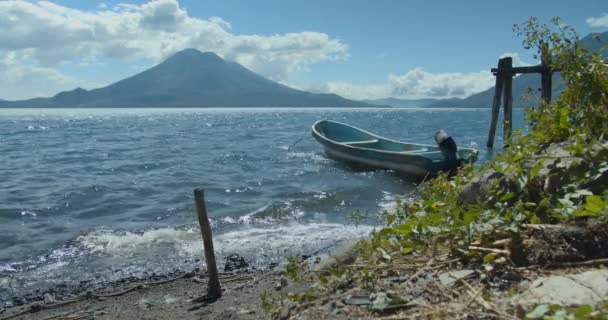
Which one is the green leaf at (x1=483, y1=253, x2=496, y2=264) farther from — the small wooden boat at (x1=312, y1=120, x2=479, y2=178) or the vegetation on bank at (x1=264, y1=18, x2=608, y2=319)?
the small wooden boat at (x1=312, y1=120, x2=479, y2=178)

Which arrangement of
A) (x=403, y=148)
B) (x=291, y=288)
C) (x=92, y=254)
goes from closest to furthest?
1. (x=291, y=288)
2. (x=92, y=254)
3. (x=403, y=148)

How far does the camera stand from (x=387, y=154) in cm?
1850

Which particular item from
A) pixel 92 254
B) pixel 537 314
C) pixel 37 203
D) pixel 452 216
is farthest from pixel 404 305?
pixel 37 203

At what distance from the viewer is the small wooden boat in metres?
16.7

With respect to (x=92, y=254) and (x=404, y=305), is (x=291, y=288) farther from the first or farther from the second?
(x=92, y=254)

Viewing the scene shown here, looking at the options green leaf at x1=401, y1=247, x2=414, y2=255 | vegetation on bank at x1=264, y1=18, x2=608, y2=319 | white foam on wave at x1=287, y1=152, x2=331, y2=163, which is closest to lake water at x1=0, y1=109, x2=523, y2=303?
white foam on wave at x1=287, y1=152, x2=331, y2=163

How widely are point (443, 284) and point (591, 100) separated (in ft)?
8.31

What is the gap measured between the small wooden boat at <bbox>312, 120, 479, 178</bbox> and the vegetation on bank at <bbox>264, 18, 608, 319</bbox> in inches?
320

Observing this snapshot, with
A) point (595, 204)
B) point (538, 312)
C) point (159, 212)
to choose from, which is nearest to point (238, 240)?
point (159, 212)

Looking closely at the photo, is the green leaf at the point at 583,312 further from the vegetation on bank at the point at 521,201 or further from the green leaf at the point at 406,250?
the green leaf at the point at 406,250

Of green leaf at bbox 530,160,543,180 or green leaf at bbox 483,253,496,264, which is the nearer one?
green leaf at bbox 483,253,496,264

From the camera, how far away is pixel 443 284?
2930 mm

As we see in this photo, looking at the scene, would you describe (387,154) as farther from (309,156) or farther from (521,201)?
(521,201)

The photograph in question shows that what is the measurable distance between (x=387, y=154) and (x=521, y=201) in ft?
49.7
